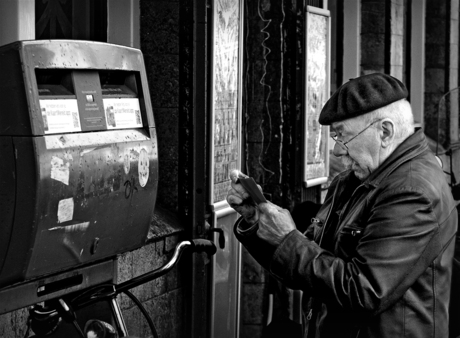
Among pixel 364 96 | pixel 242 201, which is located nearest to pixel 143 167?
pixel 242 201

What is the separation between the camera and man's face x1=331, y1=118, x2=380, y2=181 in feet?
11.2

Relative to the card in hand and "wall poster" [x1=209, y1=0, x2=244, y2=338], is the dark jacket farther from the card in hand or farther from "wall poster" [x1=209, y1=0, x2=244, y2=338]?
"wall poster" [x1=209, y1=0, x2=244, y2=338]

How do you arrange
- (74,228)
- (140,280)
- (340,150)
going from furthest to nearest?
(140,280)
(340,150)
(74,228)

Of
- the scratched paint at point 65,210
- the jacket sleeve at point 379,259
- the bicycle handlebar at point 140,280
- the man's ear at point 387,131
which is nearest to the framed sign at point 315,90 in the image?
the bicycle handlebar at point 140,280

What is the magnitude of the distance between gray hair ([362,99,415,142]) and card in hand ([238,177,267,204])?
467 mm

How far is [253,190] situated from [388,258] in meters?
0.63

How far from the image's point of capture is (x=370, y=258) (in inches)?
124

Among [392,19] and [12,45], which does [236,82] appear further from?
[392,19]

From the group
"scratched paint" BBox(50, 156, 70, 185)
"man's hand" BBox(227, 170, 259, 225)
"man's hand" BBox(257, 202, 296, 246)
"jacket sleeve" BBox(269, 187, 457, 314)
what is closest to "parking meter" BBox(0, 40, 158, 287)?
"scratched paint" BBox(50, 156, 70, 185)

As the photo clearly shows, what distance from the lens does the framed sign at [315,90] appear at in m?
7.75

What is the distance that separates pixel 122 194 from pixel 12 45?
686 mm

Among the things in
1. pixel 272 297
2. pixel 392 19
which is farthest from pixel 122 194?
pixel 392 19

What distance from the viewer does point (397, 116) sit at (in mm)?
3396

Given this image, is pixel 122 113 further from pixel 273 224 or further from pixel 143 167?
pixel 273 224
